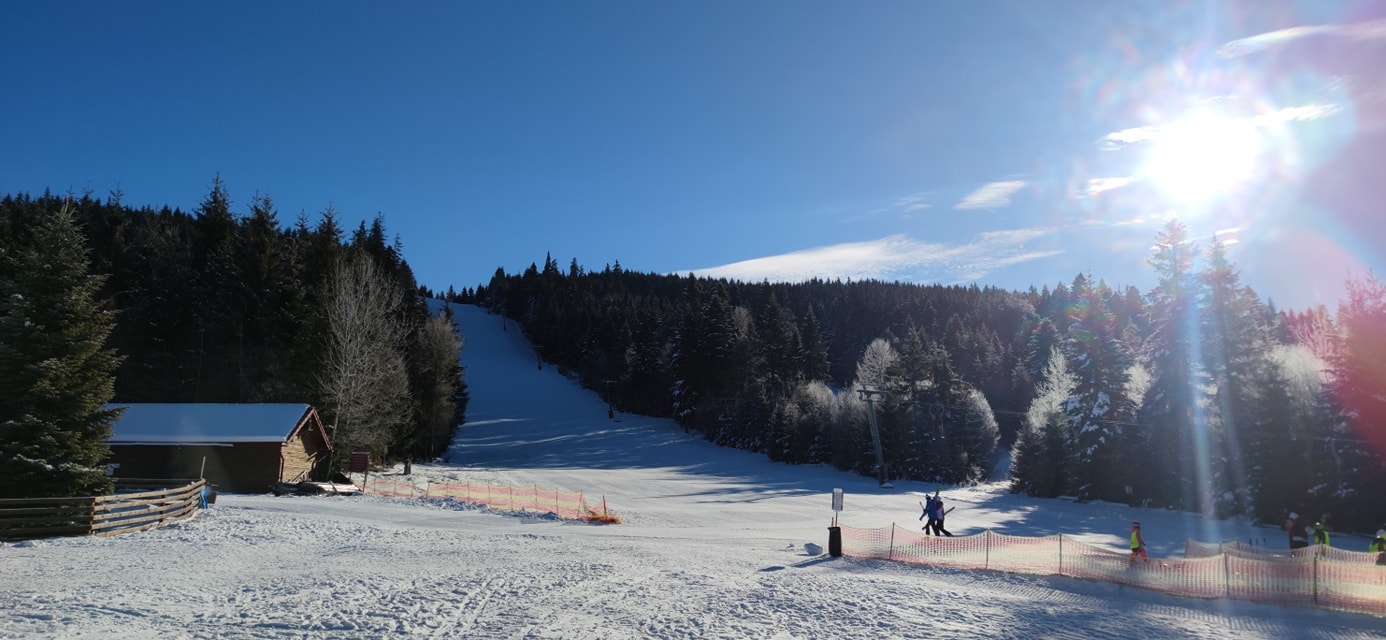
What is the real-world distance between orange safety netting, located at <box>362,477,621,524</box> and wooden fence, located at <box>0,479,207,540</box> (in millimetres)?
11232

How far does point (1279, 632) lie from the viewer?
12.3 meters

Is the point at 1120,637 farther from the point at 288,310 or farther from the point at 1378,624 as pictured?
the point at 288,310

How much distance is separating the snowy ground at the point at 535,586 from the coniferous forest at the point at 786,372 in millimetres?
4227

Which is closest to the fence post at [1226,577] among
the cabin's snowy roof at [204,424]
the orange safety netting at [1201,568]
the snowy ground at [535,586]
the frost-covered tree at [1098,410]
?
the orange safety netting at [1201,568]

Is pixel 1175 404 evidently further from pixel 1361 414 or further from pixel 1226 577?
pixel 1226 577

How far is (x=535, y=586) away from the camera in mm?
14047

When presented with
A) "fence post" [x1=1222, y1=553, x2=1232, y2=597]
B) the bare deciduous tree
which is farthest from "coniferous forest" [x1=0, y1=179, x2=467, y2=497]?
"fence post" [x1=1222, y1=553, x2=1232, y2=597]

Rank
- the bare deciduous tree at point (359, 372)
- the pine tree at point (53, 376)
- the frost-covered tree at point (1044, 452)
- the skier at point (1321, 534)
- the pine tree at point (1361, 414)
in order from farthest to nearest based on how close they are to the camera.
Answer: the frost-covered tree at point (1044, 452)
the bare deciduous tree at point (359, 372)
the pine tree at point (1361, 414)
the pine tree at point (53, 376)
the skier at point (1321, 534)

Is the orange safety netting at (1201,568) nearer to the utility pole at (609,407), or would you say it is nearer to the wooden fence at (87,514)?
the wooden fence at (87,514)

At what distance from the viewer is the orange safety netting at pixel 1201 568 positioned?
1412 cm

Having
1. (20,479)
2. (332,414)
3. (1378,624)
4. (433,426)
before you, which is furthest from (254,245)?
(1378,624)

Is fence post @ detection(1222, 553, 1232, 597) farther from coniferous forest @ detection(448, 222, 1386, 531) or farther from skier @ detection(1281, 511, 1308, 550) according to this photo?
coniferous forest @ detection(448, 222, 1386, 531)

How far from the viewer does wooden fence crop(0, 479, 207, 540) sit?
58.5ft

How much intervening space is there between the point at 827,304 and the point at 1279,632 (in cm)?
11405
